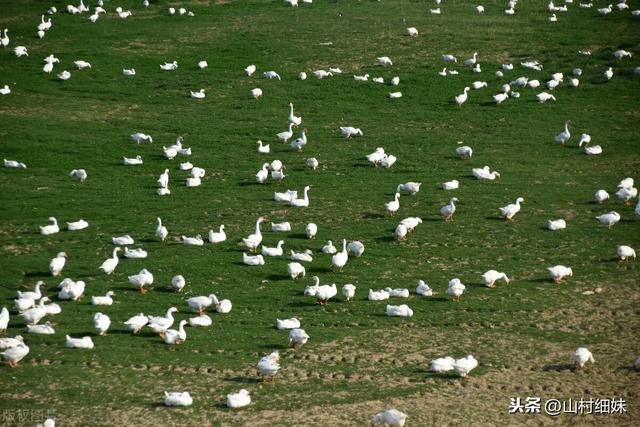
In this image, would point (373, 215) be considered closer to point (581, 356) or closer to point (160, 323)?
point (160, 323)

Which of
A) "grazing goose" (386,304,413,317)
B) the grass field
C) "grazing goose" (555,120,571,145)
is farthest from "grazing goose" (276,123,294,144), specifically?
"grazing goose" (386,304,413,317)

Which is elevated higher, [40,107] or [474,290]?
[40,107]

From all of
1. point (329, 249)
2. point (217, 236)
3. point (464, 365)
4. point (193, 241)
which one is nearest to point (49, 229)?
point (193, 241)

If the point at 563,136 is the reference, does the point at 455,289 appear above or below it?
below

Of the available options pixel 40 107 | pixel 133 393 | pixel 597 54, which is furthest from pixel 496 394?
pixel 597 54

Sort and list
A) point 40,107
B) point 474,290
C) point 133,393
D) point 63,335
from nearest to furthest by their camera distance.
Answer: point 133,393 < point 63,335 < point 474,290 < point 40,107

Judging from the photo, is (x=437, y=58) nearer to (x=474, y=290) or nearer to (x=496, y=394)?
(x=474, y=290)

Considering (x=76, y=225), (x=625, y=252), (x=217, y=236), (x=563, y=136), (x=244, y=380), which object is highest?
(x=563, y=136)
